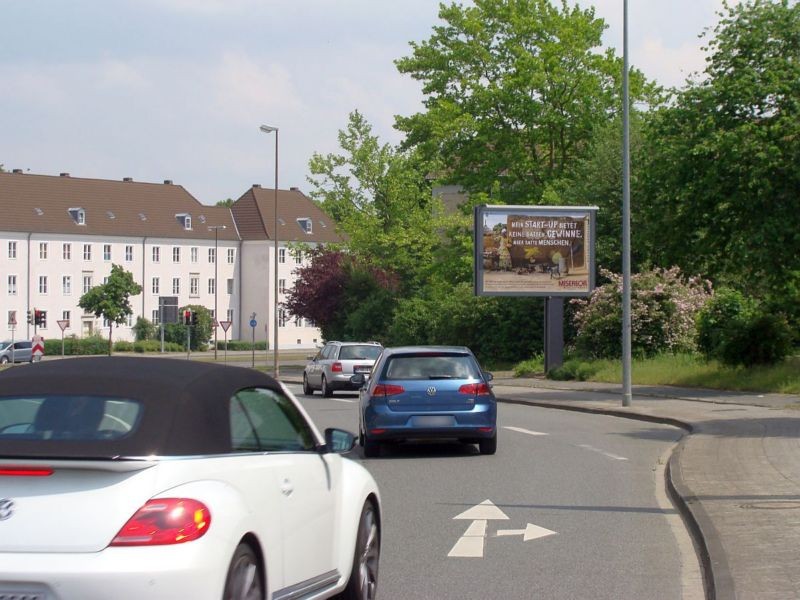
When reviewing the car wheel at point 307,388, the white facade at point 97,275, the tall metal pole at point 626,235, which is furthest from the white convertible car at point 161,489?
the white facade at point 97,275

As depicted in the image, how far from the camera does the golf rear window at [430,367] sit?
17031 mm

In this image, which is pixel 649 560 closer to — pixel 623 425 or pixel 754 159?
pixel 623 425

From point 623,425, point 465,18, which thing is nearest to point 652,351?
point 623,425

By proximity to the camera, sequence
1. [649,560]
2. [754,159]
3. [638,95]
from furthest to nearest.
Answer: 1. [638,95]
2. [754,159]
3. [649,560]

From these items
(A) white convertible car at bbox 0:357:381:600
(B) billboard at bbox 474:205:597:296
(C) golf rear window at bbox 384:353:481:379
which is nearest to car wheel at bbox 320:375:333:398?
(B) billboard at bbox 474:205:597:296

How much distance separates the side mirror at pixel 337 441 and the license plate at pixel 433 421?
9.47 m

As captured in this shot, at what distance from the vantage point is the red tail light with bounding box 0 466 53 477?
17.1 feet

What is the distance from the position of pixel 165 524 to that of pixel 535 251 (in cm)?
3469

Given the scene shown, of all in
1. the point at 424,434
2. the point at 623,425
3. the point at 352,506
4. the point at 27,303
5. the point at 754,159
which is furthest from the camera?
the point at 27,303

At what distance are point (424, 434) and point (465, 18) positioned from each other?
42.2 m

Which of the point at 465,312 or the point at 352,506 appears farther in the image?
the point at 465,312

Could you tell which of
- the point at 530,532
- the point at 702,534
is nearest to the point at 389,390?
the point at 530,532

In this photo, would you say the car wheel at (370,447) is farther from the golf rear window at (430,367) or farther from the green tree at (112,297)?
the green tree at (112,297)

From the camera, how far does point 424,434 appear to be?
1667cm
